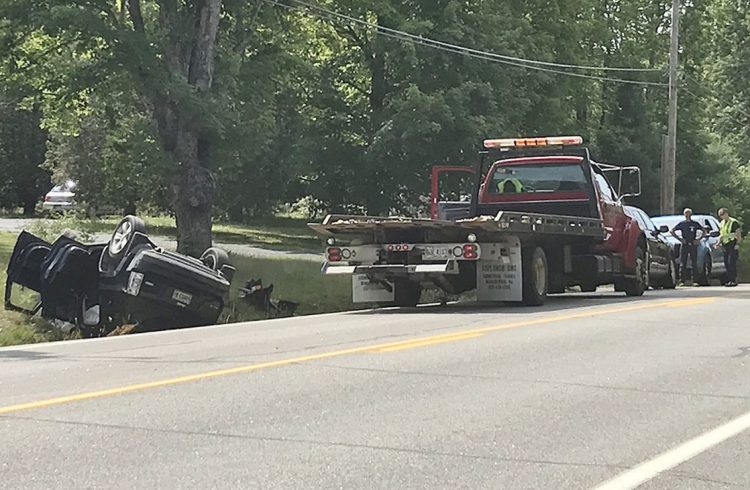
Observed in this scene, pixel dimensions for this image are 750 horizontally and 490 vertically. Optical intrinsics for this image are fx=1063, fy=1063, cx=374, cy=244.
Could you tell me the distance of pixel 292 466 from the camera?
6203mm

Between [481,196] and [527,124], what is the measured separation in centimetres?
1515

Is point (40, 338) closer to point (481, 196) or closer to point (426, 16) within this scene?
point (481, 196)

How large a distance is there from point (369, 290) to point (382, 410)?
29.4ft

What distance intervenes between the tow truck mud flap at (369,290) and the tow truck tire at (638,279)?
5122 mm

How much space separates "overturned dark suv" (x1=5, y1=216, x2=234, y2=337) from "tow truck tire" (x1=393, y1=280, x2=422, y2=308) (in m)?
3.23

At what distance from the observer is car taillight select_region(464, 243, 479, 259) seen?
15414 mm

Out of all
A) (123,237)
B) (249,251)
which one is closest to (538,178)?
(123,237)

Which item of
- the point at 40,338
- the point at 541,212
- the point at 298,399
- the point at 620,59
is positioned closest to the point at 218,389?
the point at 298,399

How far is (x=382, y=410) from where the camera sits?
7.85 m

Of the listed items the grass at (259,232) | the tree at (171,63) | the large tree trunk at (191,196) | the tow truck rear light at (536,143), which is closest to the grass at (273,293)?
the large tree trunk at (191,196)

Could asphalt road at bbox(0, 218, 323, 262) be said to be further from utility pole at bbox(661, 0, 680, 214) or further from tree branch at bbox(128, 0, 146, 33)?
utility pole at bbox(661, 0, 680, 214)

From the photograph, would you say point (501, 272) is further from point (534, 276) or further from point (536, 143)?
point (536, 143)

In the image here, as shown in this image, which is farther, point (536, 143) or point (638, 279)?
point (638, 279)

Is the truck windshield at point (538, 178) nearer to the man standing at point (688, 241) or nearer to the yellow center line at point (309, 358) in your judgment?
the yellow center line at point (309, 358)
